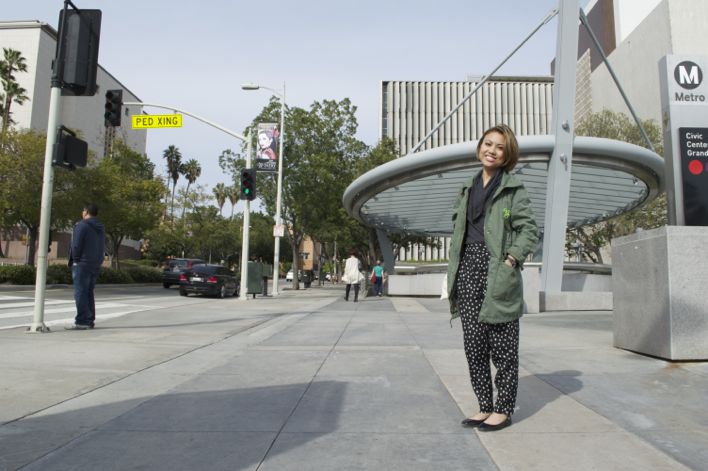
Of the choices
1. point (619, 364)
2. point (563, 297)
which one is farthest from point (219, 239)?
point (619, 364)

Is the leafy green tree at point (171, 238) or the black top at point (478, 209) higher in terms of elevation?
the leafy green tree at point (171, 238)

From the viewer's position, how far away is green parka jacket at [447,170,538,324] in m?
3.24

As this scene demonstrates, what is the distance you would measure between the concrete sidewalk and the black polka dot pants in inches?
8.6

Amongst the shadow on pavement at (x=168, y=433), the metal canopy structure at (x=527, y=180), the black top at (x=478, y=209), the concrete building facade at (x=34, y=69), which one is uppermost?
the concrete building facade at (x=34, y=69)

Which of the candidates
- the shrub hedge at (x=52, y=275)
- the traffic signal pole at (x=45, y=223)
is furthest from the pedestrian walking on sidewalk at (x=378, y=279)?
the traffic signal pole at (x=45, y=223)

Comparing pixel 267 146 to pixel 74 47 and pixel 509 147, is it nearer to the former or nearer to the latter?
pixel 74 47

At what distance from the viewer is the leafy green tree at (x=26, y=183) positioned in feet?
75.8

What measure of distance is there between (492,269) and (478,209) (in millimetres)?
439

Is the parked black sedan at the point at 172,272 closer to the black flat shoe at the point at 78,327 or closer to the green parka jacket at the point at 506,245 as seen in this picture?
the black flat shoe at the point at 78,327

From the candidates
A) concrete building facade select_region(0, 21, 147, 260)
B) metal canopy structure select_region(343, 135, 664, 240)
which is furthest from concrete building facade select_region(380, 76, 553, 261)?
metal canopy structure select_region(343, 135, 664, 240)

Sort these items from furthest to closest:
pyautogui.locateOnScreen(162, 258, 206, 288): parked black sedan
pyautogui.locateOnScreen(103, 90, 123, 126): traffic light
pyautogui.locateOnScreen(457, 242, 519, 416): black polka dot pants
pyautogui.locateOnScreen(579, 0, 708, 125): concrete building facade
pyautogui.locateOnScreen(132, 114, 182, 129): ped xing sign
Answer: pyautogui.locateOnScreen(579, 0, 708, 125): concrete building facade, pyautogui.locateOnScreen(162, 258, 206, 288): parked black sedan, pyautogui.locateOnScreen(132, 114, 182, 129): ped xing sign, pyautogui.locateOnScreen(103, 90, 123, 126): traffic light, pyautogui.locateOnScreen(457, 242, 519, 416): black polka dot pants

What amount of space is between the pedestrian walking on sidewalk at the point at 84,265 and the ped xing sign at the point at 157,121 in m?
9.36

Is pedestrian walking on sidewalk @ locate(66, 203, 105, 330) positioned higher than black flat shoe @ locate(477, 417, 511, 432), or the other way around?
pedestrian walking on sidewalk @ locate(66, 203, 105, 330)

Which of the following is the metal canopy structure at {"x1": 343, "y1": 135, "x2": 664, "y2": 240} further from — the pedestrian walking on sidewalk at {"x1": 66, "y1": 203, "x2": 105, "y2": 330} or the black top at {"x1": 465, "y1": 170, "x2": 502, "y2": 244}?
the black top at {"x1": 465, "y1": 170, "x2": 502, "y2": 244}
